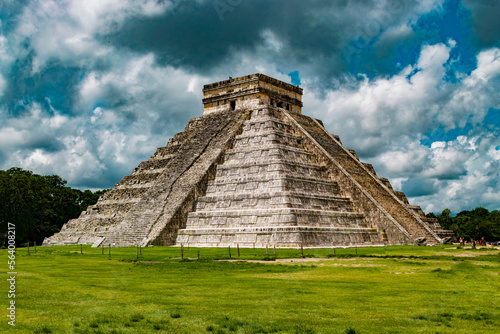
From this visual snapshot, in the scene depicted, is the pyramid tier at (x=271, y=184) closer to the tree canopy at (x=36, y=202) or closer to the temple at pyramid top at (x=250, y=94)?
the temple at pyramid top at (x=250, y=94)

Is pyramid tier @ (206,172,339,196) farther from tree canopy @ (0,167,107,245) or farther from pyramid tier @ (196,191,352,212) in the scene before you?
tree canopy @ (0,167,107,245)

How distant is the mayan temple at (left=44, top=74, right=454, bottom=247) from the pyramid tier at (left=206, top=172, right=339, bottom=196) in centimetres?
7

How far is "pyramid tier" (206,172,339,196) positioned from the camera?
2908cm

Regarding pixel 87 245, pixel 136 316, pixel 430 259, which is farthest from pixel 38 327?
pixel 87 245

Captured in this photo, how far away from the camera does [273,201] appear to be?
28.2 meters

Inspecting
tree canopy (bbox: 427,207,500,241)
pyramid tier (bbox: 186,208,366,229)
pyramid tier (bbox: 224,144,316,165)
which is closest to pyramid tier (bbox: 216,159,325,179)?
pyramid tier (bbox: 224,144,316,165)

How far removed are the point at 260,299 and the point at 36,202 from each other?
42.5 metres

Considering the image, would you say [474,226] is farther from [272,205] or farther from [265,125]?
[272,205]

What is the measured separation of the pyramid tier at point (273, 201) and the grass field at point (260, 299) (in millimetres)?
10864

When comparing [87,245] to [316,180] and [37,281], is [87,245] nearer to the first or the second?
[316,180]

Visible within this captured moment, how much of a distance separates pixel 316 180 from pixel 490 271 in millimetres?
16224

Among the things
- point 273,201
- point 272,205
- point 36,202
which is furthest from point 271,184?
point 36,202

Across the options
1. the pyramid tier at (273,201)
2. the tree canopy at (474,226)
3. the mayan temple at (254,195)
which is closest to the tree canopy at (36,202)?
the mayan temple at (254,195)

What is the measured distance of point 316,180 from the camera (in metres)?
31.1
